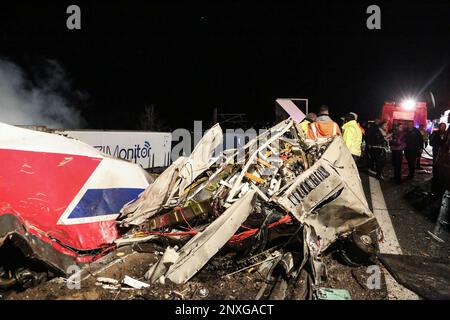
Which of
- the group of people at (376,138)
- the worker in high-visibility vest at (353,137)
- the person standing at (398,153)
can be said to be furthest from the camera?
the person standing at (398,153)

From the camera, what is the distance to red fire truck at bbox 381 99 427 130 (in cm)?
1650

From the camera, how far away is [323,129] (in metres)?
6.34

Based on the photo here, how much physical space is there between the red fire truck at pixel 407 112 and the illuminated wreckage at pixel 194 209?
13.7m

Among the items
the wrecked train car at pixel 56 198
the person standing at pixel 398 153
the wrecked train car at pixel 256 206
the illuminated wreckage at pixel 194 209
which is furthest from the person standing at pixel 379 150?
the wrecked train car at pixel 56 198

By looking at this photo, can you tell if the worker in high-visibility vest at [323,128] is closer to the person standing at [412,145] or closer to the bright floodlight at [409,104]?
the person standing at [412,145]

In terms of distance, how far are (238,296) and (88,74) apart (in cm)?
2326

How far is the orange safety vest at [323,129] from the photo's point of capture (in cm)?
630

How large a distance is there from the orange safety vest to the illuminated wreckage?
1589 millimetres

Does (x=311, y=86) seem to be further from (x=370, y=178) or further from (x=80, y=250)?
(x=80, y=250)

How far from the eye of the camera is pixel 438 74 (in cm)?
2658

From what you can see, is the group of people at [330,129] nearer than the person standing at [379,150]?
Yes

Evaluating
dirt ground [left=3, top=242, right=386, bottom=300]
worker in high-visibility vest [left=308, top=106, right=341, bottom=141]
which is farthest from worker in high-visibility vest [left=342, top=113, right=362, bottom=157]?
dirt ground [left=3, top=242, right=386, bottom=300]

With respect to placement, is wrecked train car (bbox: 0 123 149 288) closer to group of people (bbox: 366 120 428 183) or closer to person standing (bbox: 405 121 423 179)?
group of people (bbox: 366 120 428 183)

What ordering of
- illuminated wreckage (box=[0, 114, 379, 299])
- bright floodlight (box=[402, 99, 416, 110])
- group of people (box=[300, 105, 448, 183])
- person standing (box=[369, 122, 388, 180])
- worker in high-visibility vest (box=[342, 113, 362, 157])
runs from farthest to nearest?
1. bright floodlight (box=[402, 99, 416, 110])
2. person standing (box=[369, 122, 388, 180])
3. worker in high-visibility vest (box=[342, 113, 362, 157])
4. group of people (box=[300, 105, 448, 183])
5. illuminated wreckage (box=[0, 114, 379, 299])
